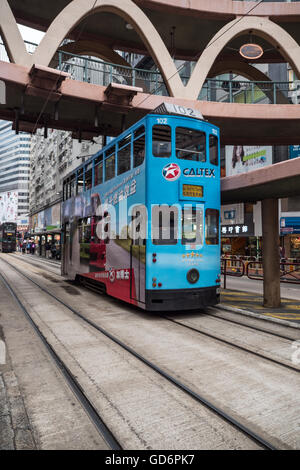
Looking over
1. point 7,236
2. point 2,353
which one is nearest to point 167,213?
point 2,353

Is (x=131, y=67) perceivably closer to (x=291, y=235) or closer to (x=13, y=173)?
(x=291, y=235)

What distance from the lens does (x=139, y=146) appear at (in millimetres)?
8320

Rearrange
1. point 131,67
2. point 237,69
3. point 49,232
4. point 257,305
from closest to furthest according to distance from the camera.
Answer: point 257,305
point 131,67
point 237,69
point 49,232

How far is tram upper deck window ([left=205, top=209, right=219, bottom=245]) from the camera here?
8.42 metres

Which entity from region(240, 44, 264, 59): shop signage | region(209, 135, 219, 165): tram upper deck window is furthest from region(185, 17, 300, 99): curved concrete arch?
region(209, 135, 219, 165): tram upper deck window

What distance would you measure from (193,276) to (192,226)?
1272 mm

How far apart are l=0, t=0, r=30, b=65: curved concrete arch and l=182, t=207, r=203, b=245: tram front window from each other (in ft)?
31.2

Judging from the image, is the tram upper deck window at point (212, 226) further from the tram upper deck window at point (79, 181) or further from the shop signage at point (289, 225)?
the shop signage at point (289, 225)

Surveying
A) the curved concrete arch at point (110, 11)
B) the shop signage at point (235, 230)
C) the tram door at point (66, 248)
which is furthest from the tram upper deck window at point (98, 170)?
the shop signage at point (235, 230)

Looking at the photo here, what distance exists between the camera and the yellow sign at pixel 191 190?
26.5 ft

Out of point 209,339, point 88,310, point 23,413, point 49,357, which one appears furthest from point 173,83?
point 23,413

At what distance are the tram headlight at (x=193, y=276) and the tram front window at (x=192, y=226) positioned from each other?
721 millimetres

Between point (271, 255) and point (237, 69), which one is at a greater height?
point (237, 69)

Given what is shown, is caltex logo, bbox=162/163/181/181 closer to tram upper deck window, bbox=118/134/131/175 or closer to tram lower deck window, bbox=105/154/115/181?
tram upper deck window, bbox=118/134/131/175
